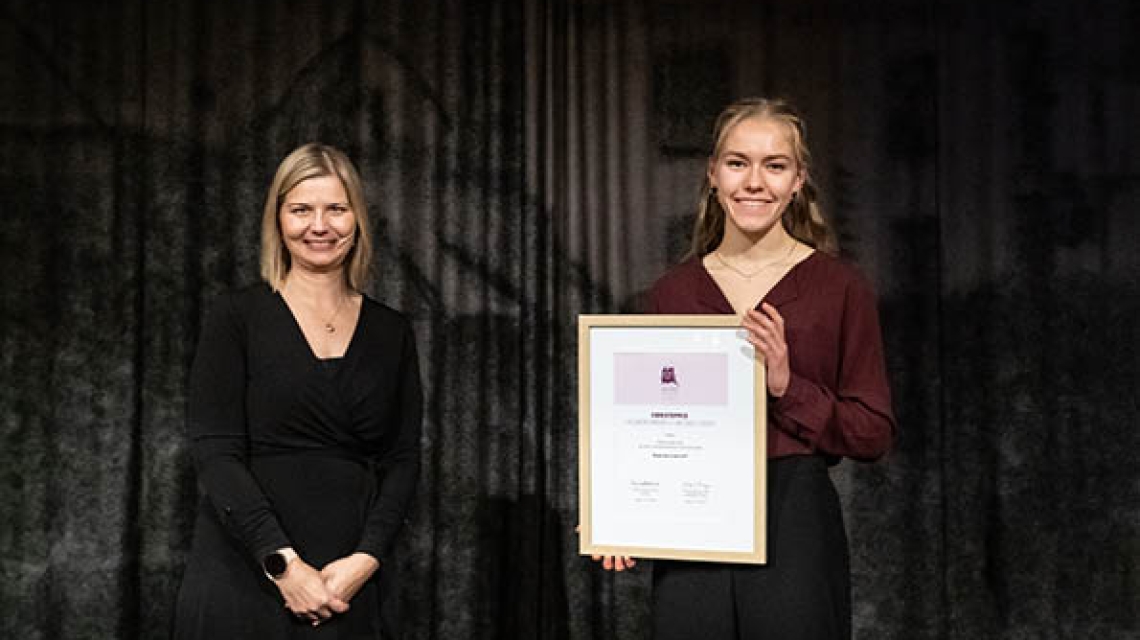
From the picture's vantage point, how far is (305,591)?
206 cm

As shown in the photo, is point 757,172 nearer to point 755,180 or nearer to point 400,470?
point 755,180

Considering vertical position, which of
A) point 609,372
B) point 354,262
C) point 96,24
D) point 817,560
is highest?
point 96,24

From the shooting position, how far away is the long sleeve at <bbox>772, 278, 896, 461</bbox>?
1.83 metres

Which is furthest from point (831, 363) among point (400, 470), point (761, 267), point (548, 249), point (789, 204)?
point (548, 249)

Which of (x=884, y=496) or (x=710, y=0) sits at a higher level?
(x=710, y=0)

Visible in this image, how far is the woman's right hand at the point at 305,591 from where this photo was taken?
206 centimetres

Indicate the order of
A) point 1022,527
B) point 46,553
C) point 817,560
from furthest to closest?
point 46,553 < point 1022,527 < point 817,560

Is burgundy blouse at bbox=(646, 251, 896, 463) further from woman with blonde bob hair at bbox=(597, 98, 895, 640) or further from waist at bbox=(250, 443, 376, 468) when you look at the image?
waist at bbox=(250, 443, 376, 468)

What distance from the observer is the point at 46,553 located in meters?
3.88

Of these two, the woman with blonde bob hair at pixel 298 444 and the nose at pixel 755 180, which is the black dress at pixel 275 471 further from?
the nose at pixel 755 180

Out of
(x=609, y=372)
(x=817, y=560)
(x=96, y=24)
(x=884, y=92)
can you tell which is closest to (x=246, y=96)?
(x=96, y=24)

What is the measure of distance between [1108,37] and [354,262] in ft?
8.69

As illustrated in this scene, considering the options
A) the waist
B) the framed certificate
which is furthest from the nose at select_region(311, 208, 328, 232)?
the framed certificate

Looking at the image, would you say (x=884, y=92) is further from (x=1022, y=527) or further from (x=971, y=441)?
(x=1022, y=527)
